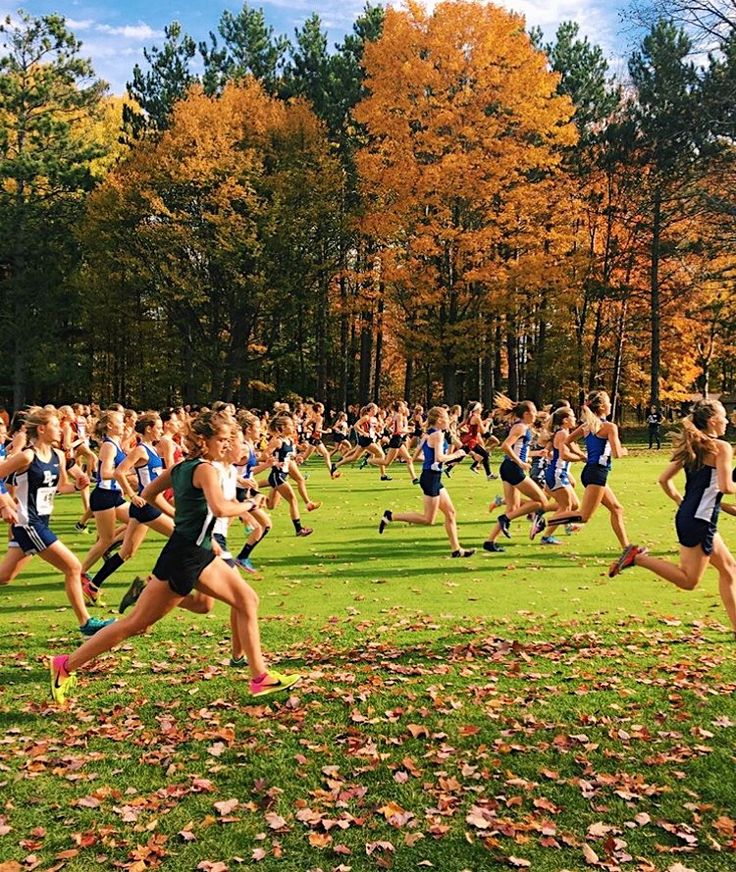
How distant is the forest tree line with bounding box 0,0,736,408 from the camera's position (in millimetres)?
33156

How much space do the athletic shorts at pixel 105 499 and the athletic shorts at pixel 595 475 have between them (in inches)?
243

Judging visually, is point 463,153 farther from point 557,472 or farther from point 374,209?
point 557,472

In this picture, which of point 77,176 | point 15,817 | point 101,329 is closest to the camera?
point 15,817

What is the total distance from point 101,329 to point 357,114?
19.8 metres

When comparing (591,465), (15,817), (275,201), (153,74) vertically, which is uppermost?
(153,74)

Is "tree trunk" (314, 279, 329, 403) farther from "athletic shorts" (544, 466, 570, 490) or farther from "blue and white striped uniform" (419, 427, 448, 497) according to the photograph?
"blue and white striped uniform" (419, 427, 448, 497)

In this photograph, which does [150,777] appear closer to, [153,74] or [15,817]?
[15,817]

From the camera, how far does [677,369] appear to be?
4659cm

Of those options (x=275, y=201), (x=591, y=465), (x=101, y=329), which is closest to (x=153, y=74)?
(x=275, y=201)

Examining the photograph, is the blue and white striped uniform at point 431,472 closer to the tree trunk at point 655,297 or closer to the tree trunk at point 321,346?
the tree trunk at point 655,297

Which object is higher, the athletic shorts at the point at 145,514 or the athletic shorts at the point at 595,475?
the athletic shorts at the point at 595,475

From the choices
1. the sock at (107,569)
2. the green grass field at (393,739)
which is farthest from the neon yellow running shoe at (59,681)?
the sock at (107,569)

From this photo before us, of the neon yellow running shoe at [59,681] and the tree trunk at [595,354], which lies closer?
the neon yellow running shoe at [59,681]

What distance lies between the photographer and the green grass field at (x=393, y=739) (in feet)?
Result: 14.0
